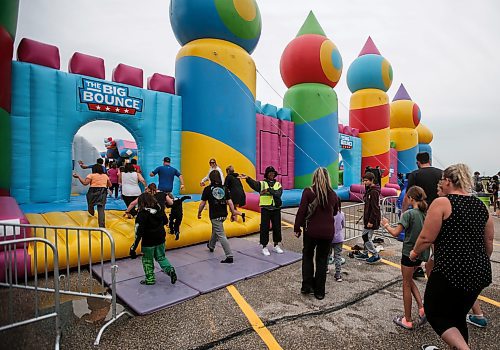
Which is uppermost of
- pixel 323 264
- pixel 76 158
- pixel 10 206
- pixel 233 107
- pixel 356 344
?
pixel 233 107

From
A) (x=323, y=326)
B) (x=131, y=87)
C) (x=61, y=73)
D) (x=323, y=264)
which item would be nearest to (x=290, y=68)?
(x=131, y=87)

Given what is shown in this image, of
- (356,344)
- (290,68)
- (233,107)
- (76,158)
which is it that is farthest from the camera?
(76,158)

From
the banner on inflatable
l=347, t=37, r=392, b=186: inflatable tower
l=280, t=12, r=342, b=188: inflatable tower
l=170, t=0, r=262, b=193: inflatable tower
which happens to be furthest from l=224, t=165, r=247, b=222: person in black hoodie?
l=347, t=37, r=392, b=186: inflatable tower

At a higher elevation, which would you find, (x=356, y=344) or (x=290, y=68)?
(x=290, y=68)

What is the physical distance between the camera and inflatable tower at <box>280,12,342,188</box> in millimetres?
13172

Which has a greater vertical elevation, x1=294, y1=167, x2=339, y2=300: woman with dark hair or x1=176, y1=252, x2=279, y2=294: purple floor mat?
x1=294, y1=167, x2=339, y2=300: woman with dark hair

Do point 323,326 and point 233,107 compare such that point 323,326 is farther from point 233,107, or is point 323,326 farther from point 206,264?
point 233,107

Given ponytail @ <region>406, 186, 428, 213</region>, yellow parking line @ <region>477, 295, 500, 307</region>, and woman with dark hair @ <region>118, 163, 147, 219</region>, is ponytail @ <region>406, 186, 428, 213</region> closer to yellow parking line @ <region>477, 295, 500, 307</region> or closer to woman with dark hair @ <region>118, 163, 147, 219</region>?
yellow parking line @ <region>477, 295, 500, 307</region>

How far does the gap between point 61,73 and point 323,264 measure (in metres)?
7.78

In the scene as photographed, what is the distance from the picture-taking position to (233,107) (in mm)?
9938

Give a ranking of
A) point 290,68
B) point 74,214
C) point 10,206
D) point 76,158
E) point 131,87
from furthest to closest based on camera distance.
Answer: point 76,158, point 290,68, point 131,87, point 74,214, point 10,206

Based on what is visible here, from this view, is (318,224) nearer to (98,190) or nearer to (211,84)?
(98,190)

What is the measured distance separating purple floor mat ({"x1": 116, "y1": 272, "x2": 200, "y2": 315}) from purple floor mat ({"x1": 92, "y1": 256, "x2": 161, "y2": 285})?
175 mm

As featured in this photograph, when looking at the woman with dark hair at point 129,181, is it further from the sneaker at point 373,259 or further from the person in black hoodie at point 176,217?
the sneaker at point 373,259
